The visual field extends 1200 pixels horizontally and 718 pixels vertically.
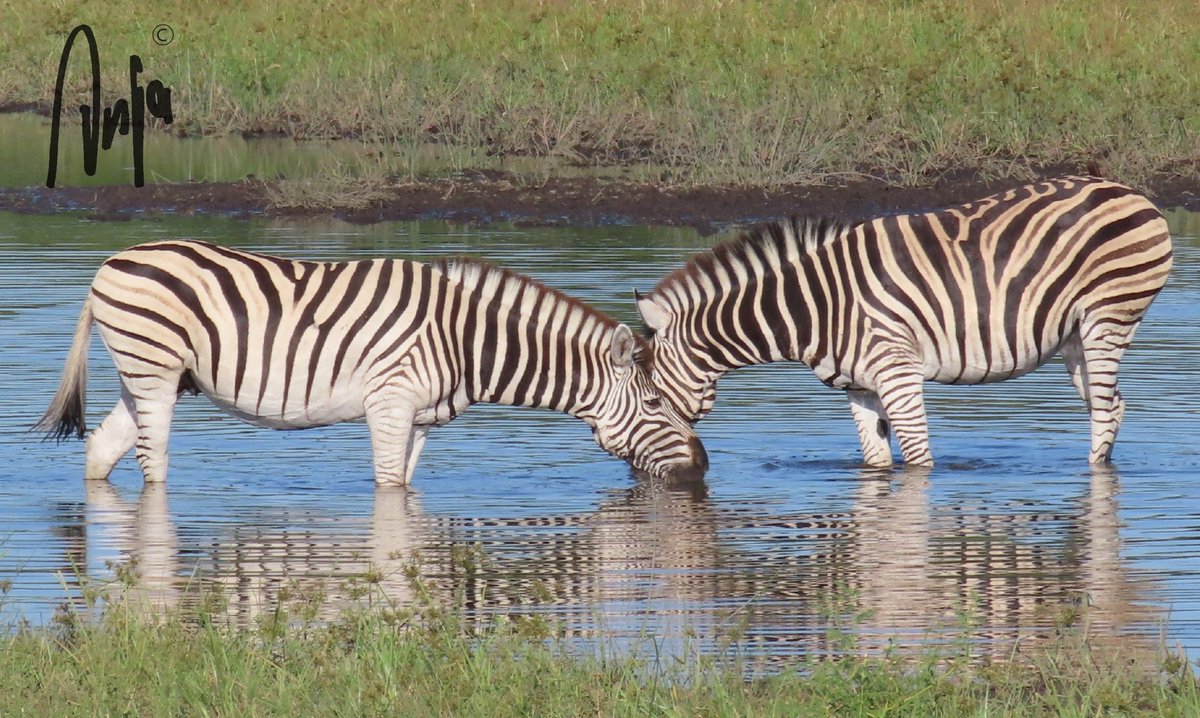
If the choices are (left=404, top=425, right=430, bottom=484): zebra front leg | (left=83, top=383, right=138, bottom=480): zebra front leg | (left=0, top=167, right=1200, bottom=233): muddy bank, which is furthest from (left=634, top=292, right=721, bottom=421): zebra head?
(left=0, top=167, right=1200, bottom=233): muddy bank

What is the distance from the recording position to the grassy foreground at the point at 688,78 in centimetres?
2242

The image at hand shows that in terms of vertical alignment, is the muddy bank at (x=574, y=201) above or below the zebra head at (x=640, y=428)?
above

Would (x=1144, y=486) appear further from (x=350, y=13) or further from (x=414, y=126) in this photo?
(x=350, y=13)

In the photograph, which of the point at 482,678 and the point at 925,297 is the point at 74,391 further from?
the point at 482,678

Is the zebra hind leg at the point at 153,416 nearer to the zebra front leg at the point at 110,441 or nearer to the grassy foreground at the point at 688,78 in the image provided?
the zebra front leg at the point at 110,441

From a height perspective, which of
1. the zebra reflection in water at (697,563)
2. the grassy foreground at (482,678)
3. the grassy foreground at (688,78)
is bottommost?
the grassy foreground at (482,678)

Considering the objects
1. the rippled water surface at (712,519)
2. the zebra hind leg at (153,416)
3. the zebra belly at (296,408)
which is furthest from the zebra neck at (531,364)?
the zebra hind leg at (153,416)

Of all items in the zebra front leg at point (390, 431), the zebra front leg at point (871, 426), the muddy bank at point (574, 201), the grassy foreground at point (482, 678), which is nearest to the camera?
the grassy foreground at point (482, 678)

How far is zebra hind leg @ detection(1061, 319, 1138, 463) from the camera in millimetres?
11102

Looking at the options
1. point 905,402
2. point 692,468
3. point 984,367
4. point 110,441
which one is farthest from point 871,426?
point 110,441

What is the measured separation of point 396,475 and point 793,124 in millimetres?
13616

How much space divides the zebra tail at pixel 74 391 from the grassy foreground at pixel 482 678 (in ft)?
12.5

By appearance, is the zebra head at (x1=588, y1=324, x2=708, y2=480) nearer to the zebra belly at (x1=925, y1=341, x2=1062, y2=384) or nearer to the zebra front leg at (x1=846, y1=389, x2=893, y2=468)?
the zebra front leg at (x1=846, y1=389, x2=893, y2=468)

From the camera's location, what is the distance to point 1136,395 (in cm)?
1295
